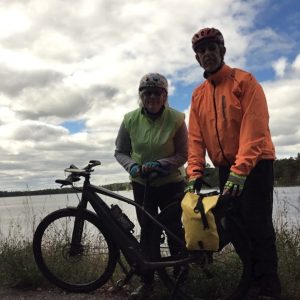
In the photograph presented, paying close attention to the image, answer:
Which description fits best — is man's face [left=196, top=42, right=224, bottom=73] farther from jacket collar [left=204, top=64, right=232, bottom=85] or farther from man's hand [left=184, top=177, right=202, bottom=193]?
man's hand [left=184, top=177, right=202, bottom=193]

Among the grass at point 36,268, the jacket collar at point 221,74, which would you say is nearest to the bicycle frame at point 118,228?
the grass at point 36,268

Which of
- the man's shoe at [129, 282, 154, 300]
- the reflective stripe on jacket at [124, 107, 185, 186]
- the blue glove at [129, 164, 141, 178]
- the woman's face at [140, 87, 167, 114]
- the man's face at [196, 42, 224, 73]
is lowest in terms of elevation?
the man's shoe at [129, 282, 154, 300]

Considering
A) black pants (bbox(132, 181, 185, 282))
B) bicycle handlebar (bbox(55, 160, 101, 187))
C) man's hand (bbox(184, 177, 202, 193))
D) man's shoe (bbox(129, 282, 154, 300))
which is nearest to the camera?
man's hand (bbox(184, 177, 202, 193))

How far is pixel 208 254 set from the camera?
3.92m

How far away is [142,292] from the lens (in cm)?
434

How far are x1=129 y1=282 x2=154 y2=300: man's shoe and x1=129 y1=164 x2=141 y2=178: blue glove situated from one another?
3.58ft

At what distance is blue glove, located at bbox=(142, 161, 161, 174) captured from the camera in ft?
13.8

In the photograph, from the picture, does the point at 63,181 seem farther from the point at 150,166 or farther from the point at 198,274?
the point at 198,274

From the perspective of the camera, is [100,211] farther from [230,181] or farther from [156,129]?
[230,181]

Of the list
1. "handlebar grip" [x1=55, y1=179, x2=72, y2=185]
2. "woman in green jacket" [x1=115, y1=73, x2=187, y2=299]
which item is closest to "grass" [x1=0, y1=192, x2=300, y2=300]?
"woman in green jacket" [x1=115, y1=73, x2=187, y2=299]

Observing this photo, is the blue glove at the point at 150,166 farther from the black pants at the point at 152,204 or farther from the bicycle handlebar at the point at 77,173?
the bicycle handlebar at the point at 77,173

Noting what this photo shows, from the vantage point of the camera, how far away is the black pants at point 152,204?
421cm

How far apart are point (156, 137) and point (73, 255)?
1583 mm

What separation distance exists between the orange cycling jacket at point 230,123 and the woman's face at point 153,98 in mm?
407
